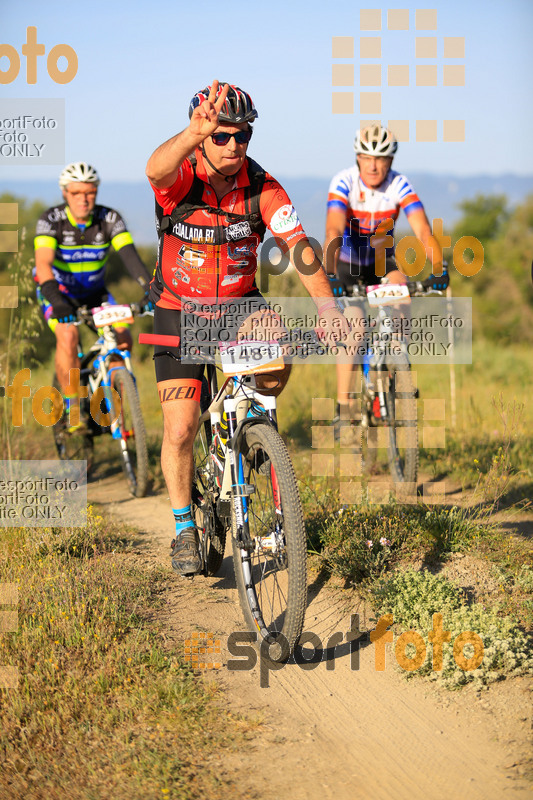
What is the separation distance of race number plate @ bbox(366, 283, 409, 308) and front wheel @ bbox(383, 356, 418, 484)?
47cm

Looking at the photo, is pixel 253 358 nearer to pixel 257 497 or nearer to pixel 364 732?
pixel 257 497

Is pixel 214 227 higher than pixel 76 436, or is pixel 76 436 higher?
pixel 214 227

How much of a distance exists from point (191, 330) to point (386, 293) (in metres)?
2.28

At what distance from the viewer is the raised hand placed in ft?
11.4

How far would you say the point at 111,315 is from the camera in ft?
22.3

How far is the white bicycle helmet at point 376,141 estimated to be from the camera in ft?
21.1

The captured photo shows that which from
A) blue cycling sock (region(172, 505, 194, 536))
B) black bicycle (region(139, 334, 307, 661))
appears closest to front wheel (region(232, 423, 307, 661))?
black bicycle (region(139, 334, 307, 661))

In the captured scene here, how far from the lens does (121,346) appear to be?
276 inches

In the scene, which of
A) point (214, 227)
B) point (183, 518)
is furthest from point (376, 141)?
point (183, 518)

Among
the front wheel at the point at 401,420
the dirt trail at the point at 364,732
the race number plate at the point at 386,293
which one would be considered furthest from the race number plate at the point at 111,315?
the dirt trail at the point at 364,732

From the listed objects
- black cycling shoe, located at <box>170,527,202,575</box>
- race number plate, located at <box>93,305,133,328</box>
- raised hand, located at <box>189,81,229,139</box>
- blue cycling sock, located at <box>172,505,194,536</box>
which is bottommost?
black cycling shoe, located at <box>170,527,202,575</box>

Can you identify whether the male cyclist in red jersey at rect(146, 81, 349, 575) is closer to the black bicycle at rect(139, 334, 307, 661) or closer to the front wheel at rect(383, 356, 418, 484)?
the black bicycle at rect(139, 334, 307, 661)

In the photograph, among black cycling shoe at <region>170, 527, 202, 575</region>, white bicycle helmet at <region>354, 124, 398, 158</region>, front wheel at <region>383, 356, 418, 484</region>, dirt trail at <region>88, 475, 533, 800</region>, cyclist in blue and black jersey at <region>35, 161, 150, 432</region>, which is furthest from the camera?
cyclist in blue and black jersey at <region>35, 161, 150, 432</region>

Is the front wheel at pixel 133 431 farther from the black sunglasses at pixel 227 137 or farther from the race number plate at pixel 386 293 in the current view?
the black sunglasses at pixel 227 137
